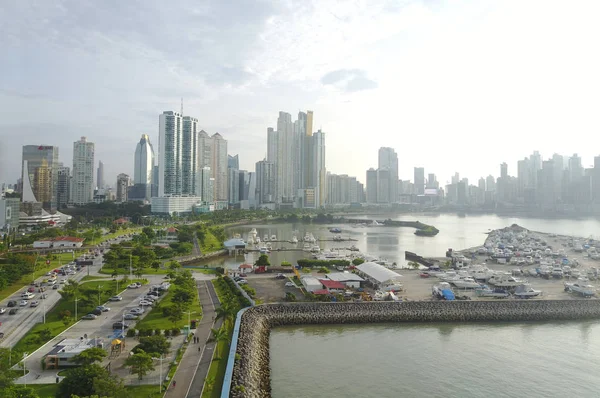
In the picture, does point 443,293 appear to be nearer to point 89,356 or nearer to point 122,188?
point 89,356

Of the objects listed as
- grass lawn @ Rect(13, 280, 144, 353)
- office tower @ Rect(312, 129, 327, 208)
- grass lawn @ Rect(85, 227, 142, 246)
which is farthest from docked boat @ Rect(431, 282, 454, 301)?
office tower @ Rect(312, 129, 327, 208)

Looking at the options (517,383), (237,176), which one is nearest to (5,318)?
(517,383)

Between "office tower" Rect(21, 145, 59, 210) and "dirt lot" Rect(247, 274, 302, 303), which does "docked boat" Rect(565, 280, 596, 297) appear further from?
"office tower" Rect(21, 145, 59, 210)

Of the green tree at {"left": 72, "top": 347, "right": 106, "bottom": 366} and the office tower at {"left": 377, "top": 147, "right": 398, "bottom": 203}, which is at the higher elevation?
the office tower at {"left": 377, "top": 147, "right": 398, "bottom": 203}

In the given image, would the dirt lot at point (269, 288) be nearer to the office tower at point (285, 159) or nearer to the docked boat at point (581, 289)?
the docked boat at point (581, 289)

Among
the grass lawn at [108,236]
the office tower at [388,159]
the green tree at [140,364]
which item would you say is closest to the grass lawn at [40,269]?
the grass lawn at [108,236]

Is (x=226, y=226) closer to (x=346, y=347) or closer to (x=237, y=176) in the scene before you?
(x=346, y=347)
